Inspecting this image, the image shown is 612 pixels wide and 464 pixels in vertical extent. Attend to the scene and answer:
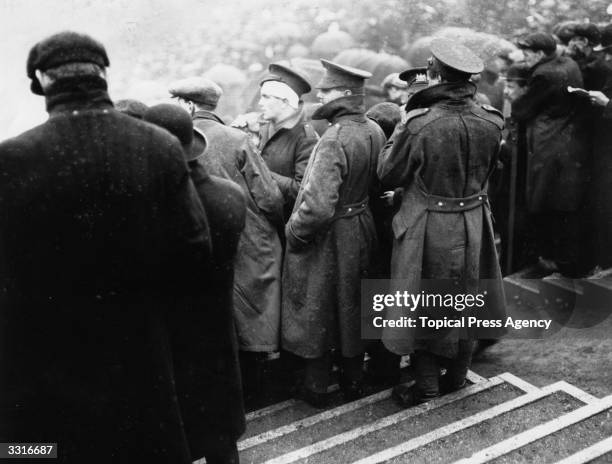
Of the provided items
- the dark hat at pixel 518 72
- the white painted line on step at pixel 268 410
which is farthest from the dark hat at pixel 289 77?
the dark hat at pixel 518 72

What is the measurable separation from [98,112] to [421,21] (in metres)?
6.07

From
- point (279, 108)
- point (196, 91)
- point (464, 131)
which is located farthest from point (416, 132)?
point (196, 91)

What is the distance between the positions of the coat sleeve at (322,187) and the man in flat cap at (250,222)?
248mm

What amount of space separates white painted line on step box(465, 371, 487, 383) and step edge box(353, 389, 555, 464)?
331mm

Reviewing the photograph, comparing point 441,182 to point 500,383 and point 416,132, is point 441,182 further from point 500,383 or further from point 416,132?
point 500,383

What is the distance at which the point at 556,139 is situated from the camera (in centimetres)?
559

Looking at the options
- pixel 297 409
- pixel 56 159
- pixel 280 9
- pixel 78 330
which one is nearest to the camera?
pixel 56 159

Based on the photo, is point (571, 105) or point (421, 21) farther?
point (421, 21)

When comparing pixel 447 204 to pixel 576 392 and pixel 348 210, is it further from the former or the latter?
pixel 576 392

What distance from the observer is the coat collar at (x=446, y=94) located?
12.2ft

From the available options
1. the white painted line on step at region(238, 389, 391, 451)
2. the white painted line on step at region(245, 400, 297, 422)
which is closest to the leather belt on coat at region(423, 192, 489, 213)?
the white painted line on step at region(238, 389, 391, 451)

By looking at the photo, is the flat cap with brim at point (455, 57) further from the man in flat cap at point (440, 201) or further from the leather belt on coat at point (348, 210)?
the leather belt on coat at point (348, 210)

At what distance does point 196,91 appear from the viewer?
3.92m

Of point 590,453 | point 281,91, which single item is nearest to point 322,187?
point 281,91
